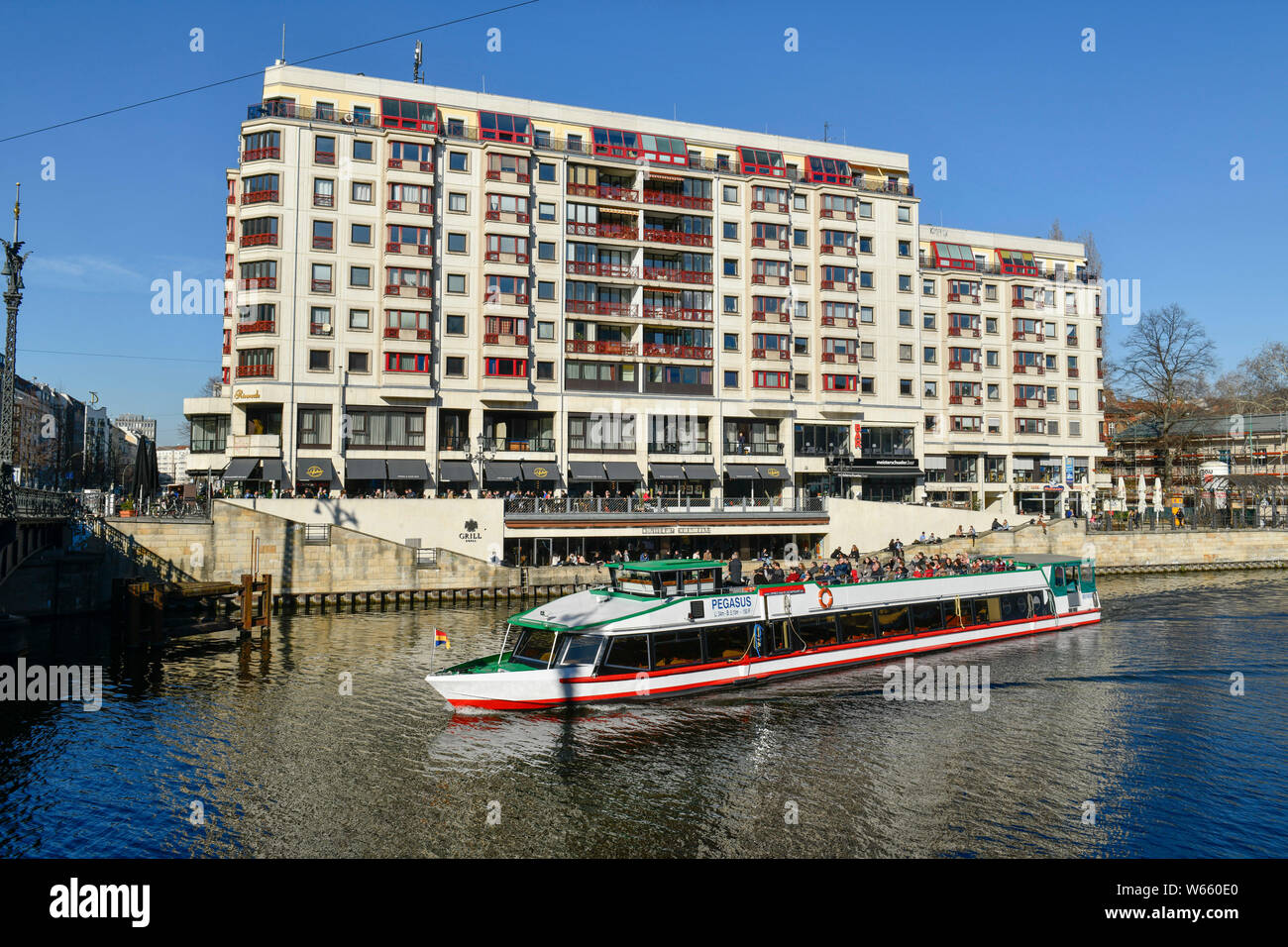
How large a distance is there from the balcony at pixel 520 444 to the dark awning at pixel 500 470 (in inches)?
43.4

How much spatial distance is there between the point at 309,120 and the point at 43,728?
49.1 m

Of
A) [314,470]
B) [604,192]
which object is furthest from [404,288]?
[604,192]

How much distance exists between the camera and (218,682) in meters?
31.7

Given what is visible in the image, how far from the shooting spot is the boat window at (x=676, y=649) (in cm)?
2944

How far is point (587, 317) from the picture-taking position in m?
68.8

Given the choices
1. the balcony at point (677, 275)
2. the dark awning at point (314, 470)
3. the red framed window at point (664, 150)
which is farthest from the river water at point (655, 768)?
the red framed window at point (664, 150)

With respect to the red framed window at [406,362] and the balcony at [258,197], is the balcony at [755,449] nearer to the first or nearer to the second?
the red framed window at [406,362]

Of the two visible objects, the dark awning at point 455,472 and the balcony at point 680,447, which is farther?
the balcony at point 680,447

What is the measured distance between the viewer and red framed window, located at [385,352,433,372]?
204 ft

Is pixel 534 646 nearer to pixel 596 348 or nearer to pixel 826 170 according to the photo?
pixel 596 348

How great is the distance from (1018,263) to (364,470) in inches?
2797

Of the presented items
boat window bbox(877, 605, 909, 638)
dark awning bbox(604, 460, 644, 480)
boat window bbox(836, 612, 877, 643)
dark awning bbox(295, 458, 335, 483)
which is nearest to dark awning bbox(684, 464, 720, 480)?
dark awning bbox(604, 460, 644, 480)

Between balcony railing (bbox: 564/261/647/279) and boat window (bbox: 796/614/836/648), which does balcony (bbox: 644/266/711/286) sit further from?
boat window (bbox: 796/614/836/648)
